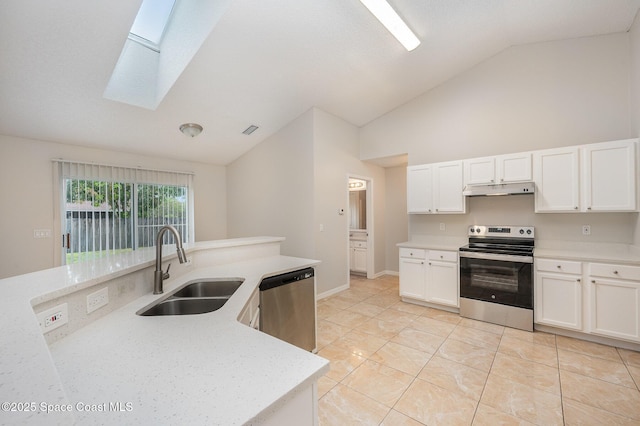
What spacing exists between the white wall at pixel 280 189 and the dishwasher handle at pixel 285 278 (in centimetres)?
176

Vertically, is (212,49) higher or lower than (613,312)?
higher

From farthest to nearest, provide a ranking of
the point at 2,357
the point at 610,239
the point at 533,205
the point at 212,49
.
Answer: the point at 533,205 < the point at 610,239 < the point at 212,49 < the point at 2,357

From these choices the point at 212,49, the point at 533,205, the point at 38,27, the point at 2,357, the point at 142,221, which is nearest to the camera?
the point at 2,357

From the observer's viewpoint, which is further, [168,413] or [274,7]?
[274,7]

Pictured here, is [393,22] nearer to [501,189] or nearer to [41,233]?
[501,189]

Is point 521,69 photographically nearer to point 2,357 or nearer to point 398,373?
point 398,373

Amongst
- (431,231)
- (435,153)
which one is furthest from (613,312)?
(435,153)

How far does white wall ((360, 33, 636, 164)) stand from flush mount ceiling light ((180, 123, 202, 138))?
3157 millimetres

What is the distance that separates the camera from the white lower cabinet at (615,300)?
2578 millimetres

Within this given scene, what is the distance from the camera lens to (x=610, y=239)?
309cm

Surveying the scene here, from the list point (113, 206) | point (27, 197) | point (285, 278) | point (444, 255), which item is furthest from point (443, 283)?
point (27, 197)

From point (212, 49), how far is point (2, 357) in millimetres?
2996

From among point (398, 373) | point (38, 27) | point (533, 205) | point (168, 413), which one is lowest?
point (398, 373)

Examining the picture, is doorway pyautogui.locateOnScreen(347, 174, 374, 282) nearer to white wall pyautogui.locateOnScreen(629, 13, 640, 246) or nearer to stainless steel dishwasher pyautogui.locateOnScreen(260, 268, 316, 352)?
stainless steel dishwasher pyautogui.locateOnScreen(260, 268, 316, 352)
